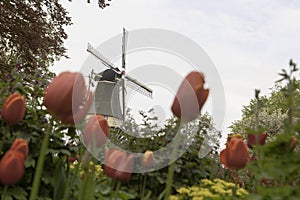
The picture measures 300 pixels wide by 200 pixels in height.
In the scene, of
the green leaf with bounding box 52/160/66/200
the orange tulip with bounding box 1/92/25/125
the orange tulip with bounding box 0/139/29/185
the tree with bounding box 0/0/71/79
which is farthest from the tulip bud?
the tree with bounding box 0/0/71/79

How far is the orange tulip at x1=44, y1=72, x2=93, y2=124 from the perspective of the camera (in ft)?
4.42

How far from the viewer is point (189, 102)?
1313 mm

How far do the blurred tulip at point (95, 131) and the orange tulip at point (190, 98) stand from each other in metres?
0.58

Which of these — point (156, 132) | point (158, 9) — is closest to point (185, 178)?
point (156, 132)

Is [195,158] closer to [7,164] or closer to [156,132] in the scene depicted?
[156,132]

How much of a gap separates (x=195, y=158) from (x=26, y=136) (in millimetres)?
1511

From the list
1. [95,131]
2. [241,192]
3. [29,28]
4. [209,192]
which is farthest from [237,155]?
[29,28]

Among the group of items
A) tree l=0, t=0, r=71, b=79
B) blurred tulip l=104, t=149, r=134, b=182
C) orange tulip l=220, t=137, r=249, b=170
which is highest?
tree l=0, t=0, r=71, b=79

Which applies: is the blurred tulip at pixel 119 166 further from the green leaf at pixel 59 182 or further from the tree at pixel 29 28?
the tree at pixel 29 28

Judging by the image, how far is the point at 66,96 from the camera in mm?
1349

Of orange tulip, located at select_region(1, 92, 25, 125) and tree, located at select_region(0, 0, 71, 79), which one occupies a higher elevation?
tree, located at select_region(0, 0, 71, 79)

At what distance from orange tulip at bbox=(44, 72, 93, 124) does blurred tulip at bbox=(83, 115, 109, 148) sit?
37 cm

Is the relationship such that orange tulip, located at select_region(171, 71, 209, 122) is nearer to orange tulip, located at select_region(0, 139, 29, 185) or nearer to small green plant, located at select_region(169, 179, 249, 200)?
orange tulip, located at select_region(0, 139, 29, 185)

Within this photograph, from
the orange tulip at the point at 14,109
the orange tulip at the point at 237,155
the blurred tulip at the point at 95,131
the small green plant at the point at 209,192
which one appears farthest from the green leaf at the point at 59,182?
the orange tulip at the point at 237,155
